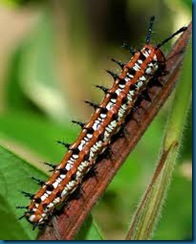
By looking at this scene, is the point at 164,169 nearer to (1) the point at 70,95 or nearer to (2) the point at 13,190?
(2) the point at 13,190

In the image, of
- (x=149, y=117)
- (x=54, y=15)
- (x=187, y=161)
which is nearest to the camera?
(x=149, y=117)

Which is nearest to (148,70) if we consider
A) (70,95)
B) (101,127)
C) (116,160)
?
(101,127)

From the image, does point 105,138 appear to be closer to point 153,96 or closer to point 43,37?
point 153,96

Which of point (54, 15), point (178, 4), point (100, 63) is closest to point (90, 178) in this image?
point (178, 4)

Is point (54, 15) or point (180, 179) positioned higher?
point (54, 15)

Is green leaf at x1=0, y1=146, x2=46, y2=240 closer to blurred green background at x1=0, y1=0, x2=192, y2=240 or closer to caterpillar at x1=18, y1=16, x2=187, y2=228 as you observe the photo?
blurred green background at x1=0, y1=0, x2=192, y2=240

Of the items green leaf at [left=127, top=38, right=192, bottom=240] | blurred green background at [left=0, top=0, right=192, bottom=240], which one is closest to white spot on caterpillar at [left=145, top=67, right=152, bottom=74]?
blurred green background at [left=0, top=0, right=192, bottom=240]

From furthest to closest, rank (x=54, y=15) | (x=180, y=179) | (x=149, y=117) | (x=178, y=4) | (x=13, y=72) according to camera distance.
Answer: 1. (x=54, y=15)
2. (x=13, y=72)
3. (x=180, y=179)
4. (x=178, y=4)
5. (x=149, y=117)
